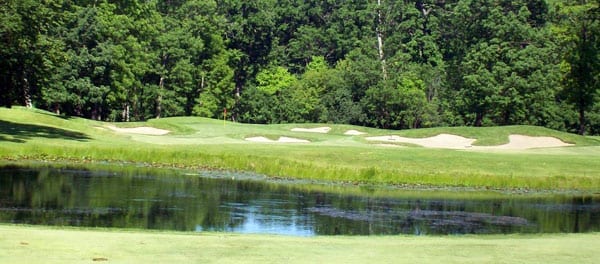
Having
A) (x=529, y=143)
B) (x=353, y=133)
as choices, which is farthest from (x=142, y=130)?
(x=529, y=143)

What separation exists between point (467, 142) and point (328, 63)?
5648cm

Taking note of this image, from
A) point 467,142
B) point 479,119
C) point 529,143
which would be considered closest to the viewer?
point 529,143


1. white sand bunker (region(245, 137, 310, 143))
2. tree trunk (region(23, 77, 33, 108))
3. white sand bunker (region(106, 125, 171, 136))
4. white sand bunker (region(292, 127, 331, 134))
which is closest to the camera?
white sand bunker (region(245, 137, 310, 143))

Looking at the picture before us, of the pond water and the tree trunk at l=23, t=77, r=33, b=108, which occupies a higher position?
the tree trunk at l=23, t=77, r=33, b=108

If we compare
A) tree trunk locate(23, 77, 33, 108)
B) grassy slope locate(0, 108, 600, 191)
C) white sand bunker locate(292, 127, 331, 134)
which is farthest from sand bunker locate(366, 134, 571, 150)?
tree trunk locate(23, 77, 33, 108)

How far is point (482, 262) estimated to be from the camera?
1579cm

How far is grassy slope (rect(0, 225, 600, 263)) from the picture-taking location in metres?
14.8

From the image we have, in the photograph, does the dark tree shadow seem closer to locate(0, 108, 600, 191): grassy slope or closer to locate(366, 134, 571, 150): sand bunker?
locate(0, 108, 600, 191): grassy slope

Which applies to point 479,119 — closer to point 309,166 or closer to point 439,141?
point 439,141

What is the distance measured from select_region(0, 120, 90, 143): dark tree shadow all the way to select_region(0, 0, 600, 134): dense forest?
8801mm

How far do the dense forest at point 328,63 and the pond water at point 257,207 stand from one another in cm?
2764

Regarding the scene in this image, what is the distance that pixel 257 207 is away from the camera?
28.4m

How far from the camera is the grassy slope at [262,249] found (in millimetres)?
14797

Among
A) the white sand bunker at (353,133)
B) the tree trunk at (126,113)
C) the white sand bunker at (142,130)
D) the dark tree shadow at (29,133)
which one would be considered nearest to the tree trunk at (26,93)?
the white sand bunker at (142,130)
